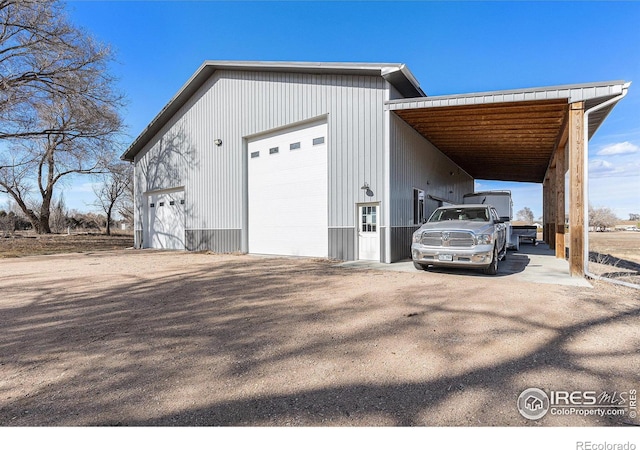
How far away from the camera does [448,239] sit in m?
7.86

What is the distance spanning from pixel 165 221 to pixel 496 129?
17279 millimetres

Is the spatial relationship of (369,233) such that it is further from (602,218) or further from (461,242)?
(602,218)

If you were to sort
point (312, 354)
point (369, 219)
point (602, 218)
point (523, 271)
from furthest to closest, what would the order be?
point (602, 218) < point (369, 219) < point (523, 271) < point (312, 354)

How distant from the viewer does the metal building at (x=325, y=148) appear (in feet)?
34.1

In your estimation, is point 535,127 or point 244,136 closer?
point 535,127

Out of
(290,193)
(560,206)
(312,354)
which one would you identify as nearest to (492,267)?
(312,354)

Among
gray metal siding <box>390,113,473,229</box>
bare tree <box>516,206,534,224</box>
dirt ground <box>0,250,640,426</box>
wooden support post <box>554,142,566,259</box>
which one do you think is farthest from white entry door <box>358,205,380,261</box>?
bare tree <box>516,206,534,224</box>

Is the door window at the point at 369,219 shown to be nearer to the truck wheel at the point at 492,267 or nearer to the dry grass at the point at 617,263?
the truck wheel at the point at 492,267

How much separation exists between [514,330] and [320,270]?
570cm

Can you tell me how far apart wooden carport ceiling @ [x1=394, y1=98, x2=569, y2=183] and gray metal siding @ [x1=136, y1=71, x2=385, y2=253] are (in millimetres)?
1602

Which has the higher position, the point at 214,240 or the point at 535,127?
the point at 535,127

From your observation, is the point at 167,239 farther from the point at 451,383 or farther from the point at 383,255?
the point at 451,383

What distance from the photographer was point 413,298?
5.70 meters
